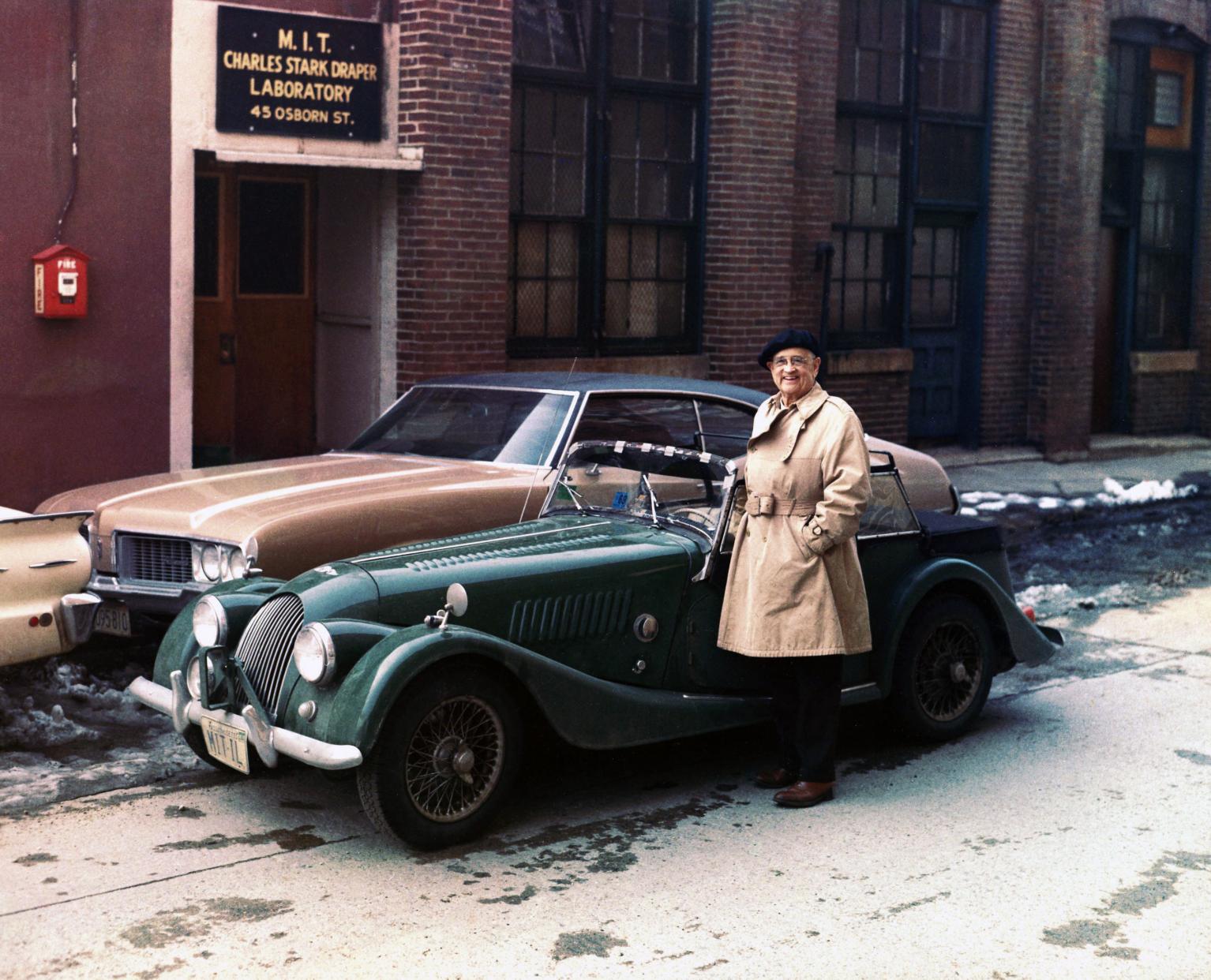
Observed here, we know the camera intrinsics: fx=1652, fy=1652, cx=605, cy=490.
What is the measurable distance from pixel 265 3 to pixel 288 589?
6740mm

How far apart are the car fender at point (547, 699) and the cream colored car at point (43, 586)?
5.48 ft

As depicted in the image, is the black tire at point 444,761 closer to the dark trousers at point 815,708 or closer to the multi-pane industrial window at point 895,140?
the dark trousers at point 815,708

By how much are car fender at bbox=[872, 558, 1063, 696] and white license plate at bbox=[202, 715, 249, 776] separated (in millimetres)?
2630

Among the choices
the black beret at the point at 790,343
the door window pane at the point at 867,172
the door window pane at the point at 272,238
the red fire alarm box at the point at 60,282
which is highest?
the door window pane at the point at 867,172

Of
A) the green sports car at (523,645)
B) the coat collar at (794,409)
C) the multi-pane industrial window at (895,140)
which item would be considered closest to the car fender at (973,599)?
the green sports car at (523,645)

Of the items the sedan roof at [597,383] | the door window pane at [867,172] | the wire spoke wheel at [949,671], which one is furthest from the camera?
the door window pane at [867,172]

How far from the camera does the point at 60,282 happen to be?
10438 millimetres

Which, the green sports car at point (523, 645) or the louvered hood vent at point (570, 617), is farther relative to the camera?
the louvered hood vent at point (570, 617)

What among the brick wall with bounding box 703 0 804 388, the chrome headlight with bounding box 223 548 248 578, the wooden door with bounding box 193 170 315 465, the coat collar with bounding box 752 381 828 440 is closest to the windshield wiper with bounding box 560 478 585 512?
the coat collar with bounding box 752 381 828 440

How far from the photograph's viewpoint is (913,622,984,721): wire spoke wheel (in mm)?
7039

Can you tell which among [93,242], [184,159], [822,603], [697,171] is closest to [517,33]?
[697,171]

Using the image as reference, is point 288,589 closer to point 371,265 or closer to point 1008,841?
point 1008,841

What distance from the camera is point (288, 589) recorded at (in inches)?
230

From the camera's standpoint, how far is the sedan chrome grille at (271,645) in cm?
568
